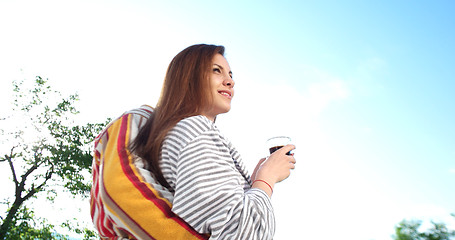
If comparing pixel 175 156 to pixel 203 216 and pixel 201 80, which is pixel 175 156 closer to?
pixel 203 216

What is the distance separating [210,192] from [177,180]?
0.54ft

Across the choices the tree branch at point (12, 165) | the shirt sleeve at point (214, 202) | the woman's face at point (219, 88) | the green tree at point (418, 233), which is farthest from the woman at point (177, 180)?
the green tree at point (418, 233)

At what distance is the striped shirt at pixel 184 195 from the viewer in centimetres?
143

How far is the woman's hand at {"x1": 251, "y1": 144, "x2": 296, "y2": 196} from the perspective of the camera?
1709mm

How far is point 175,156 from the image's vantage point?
5.24ft

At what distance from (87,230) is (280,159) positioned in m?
19.4

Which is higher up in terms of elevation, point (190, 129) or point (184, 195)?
point (190, 129)

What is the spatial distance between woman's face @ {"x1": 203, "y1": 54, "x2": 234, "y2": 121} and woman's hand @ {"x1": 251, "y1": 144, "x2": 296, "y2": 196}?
1.65 ft

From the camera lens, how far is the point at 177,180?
1.51 meters

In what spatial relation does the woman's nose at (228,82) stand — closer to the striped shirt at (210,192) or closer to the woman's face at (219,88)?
the woman's face at (219,88)

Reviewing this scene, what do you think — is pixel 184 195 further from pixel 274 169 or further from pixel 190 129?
pixel 274 169

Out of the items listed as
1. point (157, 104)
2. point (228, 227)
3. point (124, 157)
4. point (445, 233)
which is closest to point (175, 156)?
point (124, 157)

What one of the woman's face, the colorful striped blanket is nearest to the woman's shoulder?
the colorful striped blanket

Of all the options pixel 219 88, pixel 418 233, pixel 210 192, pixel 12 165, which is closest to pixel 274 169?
pixel 210 192
